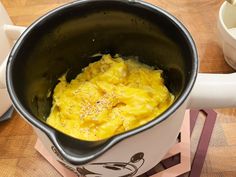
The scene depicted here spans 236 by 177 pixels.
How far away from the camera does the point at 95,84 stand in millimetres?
460

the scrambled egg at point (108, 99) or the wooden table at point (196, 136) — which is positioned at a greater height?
the scrambled egg at point (108, 99)

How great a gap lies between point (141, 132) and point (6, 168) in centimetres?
27

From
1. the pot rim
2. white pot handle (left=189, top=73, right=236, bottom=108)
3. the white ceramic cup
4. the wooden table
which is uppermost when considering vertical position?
the pot rim

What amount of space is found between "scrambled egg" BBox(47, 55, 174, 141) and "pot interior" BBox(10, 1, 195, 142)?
0.04ft

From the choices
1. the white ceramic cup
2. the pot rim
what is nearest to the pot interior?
the pot rim

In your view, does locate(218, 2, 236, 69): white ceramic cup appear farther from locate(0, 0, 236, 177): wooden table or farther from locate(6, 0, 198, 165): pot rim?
locate(6, 0, 198, 165): pot rim

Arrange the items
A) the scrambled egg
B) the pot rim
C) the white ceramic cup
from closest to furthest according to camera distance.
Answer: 1. the pot rim
2. the scrambled egg
3. the white ceramic cup

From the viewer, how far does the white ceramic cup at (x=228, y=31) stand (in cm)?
53

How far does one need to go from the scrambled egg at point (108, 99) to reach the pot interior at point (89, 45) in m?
0.01

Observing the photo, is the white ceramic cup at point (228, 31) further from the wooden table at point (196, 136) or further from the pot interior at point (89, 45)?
the pot interior at point (89, 45)

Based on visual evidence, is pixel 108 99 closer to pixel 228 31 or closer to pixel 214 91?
pixel 214 91

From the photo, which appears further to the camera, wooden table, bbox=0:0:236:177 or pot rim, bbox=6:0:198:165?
wooden table, bbox=0:0:236:177

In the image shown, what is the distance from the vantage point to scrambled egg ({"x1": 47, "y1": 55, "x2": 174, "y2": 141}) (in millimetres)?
405

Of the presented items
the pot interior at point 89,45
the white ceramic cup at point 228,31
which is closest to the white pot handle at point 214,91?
the pot interior at point 89,45
